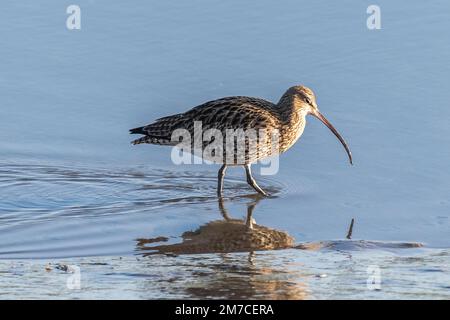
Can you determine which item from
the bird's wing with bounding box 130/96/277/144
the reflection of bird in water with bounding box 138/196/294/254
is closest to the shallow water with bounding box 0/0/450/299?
the reflection of bird in water with bounding box 138/196/294/254

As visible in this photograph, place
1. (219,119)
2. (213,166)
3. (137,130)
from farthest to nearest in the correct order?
(213,166) → (137,130) → (219,119)

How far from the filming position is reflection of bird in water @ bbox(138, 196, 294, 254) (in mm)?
8984

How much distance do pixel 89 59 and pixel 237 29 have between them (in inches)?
76.6

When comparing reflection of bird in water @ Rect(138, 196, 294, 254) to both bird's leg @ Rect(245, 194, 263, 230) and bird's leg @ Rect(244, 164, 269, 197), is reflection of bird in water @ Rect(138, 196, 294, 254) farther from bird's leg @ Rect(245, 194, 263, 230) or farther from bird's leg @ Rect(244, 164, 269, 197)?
bird's leg @ Rect(244, 164, 269, 197)

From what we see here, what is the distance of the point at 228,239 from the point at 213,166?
8.93 ft

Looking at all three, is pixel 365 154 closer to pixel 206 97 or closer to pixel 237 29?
pixel 206 97

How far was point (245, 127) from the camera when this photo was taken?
11.0m

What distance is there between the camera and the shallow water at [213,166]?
8172mm

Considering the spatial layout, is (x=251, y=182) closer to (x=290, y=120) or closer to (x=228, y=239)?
(x=290, y=120)

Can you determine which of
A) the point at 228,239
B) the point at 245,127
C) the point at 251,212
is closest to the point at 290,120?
the point at 245,127

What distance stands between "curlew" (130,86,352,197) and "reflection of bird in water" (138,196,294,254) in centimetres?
103

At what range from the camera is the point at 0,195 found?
1055 centimetres

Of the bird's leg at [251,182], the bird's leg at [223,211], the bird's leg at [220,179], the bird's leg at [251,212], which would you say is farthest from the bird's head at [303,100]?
the bird's leg at [223,211]
